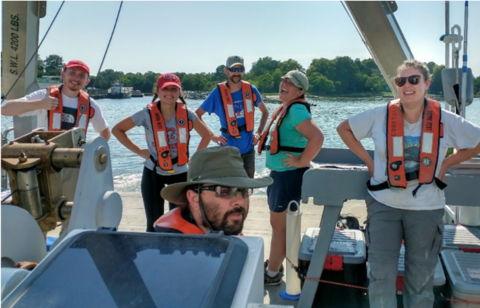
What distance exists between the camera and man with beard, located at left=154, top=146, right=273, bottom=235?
1.75 metres

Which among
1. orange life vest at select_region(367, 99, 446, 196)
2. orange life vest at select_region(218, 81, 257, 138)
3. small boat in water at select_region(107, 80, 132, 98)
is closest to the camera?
orange life vest at select_region(367, 99, 446, 196)

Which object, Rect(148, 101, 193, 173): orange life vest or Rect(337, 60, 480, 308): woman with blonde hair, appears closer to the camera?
Rect(337, 60, 480, 308): woman with blonde hair

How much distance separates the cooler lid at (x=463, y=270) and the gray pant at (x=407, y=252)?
0.86 feet

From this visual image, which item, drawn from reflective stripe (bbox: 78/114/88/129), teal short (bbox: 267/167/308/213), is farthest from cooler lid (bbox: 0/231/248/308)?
reflective stripe (bbox: 78/114/88/129)

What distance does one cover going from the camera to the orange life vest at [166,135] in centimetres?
382

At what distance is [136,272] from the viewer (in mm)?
1089

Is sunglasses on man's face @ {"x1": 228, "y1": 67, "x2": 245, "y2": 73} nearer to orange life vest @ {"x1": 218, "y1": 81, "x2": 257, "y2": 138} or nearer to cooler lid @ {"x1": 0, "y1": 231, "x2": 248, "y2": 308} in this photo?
orange life vest @ {"x1": 218, "y1": 81, "x2": 257, "y2": 138}

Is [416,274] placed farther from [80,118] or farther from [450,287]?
[80,118]

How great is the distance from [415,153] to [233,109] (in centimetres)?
240

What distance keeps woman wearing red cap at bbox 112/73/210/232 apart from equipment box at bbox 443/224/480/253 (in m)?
2.10

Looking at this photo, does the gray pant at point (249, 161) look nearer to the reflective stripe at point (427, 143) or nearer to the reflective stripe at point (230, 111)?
the reflective stripe at point (230, 111)

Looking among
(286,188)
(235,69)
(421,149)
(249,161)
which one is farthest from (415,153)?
(235,69)

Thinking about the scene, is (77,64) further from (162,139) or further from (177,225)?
(177,225)

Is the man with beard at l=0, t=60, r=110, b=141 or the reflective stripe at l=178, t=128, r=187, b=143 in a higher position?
the man with beard at l=0, t=60, r=110, b=141
